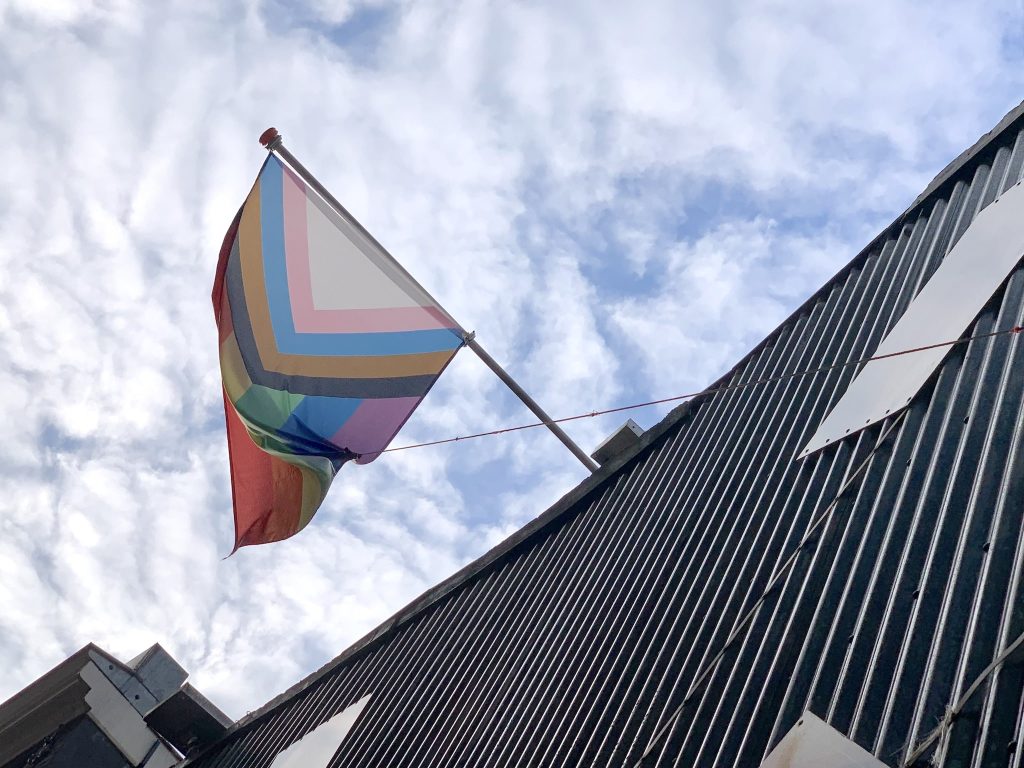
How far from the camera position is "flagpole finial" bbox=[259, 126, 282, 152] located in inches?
487

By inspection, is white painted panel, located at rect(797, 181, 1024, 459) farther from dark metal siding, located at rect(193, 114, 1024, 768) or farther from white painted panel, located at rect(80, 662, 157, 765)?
white painted panel, located at rect(80, 662, 157, 765)

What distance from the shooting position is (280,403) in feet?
35.3

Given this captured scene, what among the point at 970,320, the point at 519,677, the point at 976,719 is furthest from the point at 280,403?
the point at 976,719

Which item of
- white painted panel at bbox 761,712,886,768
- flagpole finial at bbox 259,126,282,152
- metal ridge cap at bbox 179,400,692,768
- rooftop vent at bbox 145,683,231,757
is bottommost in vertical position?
white painted panel at bbox 761,712,886,768

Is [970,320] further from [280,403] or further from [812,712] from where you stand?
[280,403]

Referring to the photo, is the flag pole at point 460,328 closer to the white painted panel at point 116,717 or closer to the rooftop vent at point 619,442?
the rooftop vent at point 619,442

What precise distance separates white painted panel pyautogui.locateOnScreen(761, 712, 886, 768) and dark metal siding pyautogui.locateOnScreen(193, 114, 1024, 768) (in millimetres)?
77

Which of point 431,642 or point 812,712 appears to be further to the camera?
point 431,642

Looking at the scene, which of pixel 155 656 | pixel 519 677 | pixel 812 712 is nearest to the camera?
pixel 812 712

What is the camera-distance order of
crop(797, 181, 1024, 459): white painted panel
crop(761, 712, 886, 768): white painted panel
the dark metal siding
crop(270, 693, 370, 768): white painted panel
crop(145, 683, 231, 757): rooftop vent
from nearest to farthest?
1. crop(761, 712, 886, 768): white painted panel
2. the dark metal siding
3. crop(797, 181, 1024, 459): white painted panel
4. crop(270, 693, 370, 768): white painted panel
5. crop(145, 683, 231, 757): rooftop vent

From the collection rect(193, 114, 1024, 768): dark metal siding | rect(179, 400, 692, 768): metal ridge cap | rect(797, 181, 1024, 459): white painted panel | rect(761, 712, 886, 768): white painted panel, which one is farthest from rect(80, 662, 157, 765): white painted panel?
rect(761, 712, 886, 768): white painted panel

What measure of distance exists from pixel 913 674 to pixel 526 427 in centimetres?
693

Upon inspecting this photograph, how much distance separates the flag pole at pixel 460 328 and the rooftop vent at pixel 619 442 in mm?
207

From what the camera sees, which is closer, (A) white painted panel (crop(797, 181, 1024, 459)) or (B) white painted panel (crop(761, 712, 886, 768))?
(B) white painted panel (crop(761, 712, 886, 768))
